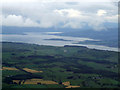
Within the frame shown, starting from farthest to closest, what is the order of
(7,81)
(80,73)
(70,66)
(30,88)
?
(70,66)
(80,73)
(7,81)
(30,88)

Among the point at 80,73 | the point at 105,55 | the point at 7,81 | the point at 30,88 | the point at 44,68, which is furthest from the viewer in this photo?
the point at 105,55

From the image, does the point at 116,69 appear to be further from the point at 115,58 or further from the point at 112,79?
the point at 115,58

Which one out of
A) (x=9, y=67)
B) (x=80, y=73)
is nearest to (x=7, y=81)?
(x=9, y=67)

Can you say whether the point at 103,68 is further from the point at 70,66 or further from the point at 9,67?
the point at 9,67

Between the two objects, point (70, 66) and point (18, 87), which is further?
point (70, 66)

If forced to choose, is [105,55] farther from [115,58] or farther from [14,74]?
[14,74]

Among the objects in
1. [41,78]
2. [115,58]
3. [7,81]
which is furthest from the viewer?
[115,58]

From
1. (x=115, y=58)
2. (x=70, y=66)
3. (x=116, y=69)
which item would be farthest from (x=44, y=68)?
(x=115, y=58)

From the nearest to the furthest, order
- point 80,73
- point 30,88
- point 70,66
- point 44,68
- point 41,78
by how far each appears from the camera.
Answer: point 30,88, point 41,78, point 80,73, point 44,68, point 70,66

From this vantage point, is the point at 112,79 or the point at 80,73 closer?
the point at 112,79
